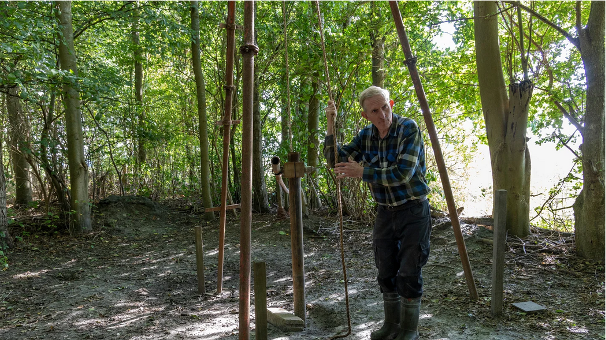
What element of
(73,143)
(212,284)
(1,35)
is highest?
(1,35)

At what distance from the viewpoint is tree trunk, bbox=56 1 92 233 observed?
6.73 metres

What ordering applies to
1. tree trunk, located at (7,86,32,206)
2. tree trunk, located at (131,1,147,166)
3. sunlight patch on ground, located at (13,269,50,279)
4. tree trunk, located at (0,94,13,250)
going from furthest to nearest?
tree trunk, located at (131,1,147,166), tree trunk, located at (7,86,32,206), tree trunk, located at (0,94,13,250), sunlight patch on ground, located at (13,269,50,279)

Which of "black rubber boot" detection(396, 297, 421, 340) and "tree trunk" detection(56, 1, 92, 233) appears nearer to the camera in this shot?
"black rubber boot" detection(396, 297, 421, 340)

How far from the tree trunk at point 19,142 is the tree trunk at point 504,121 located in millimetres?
6708

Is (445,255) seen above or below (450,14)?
below

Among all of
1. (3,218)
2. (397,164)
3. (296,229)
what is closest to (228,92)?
(296,229)

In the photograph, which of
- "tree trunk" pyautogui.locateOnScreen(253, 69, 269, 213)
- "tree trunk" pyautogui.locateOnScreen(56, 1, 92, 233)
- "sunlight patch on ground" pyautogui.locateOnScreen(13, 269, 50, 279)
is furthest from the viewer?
"tree trunk" pyautogui.locateOnScreen(253, 69, 269, 213)

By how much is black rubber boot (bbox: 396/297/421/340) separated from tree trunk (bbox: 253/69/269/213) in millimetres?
5904

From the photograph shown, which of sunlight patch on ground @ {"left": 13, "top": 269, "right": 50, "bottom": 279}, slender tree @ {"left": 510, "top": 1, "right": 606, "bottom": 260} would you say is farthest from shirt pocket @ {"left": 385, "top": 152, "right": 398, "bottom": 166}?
sunlight patch on ground @ {"left": 13, "top": 269, "right": 50, "bottom": 279}

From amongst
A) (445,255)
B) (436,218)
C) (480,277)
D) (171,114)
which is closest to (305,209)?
(436,218)

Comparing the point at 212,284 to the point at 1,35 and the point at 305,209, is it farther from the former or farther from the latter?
the point at 1,35

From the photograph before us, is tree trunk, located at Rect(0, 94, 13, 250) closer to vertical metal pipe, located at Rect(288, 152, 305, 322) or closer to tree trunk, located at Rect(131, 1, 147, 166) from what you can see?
tree trunk, located at Rect(131, 1, 147, 166)

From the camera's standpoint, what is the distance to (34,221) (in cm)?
752

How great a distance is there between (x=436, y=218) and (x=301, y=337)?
4.51 metres
